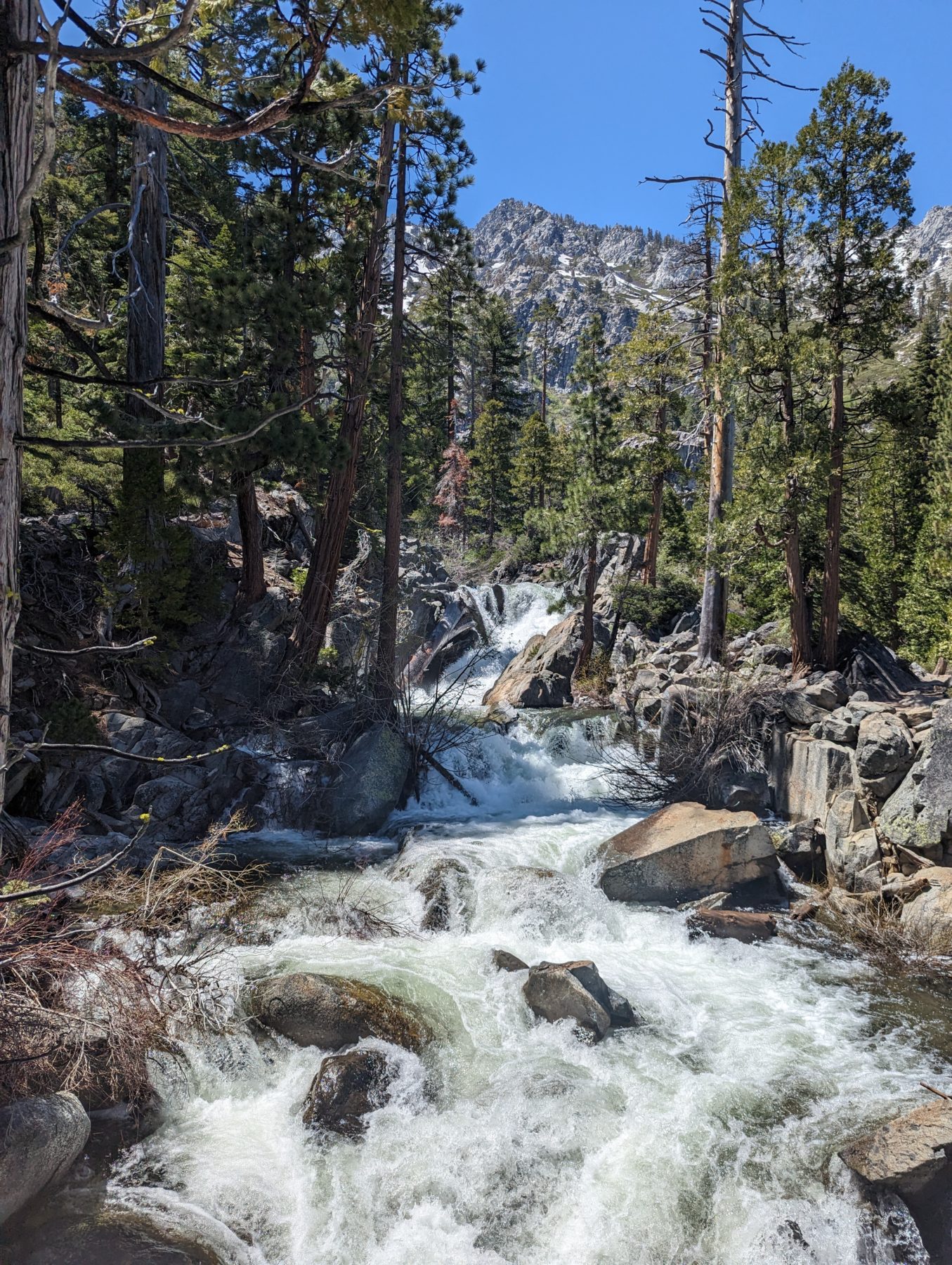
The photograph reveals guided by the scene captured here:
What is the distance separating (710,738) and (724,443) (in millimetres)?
6022

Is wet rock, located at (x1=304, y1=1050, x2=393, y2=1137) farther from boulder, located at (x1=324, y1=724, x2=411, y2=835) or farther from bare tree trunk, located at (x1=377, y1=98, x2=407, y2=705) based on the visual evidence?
bare tree trunk, located at (x1=377, y1=98, x2=407, y2=705)

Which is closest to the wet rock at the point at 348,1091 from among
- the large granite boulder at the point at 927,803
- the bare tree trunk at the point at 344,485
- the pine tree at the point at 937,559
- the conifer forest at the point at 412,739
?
the conifer forest at the point at 412,739

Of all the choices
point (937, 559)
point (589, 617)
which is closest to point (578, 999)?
point (937, 559)

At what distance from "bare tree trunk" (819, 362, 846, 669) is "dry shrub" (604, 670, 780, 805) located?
5.41 ft

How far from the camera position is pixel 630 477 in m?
18.9

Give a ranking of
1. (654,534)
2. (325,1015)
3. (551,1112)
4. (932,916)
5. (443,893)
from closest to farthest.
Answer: (551,1112) < (325,1015) < (932,916) < (443,893) < (654,534)

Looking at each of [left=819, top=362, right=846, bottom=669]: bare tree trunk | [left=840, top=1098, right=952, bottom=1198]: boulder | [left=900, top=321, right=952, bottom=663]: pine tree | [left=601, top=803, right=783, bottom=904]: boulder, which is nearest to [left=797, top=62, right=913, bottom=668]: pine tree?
[left=819, top=362, right=846, bottom=669]: bare tree trunk

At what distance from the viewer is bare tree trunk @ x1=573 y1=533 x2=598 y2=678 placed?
18578 millimetres

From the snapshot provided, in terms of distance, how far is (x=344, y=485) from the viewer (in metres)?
14.0

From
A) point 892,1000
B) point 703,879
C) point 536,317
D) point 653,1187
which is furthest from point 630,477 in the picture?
point 536,317

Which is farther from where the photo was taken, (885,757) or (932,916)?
(885,757)

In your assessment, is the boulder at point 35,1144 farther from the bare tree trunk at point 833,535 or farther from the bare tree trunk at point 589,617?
the bare tree trunk at point 589,617

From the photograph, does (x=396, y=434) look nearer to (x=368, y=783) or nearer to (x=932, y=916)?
(x=368, y=783)

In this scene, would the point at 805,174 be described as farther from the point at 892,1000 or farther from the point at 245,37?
the point at 892,1000
